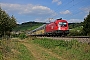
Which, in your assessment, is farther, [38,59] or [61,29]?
[61,29]

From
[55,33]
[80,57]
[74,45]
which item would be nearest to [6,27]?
[55,33]

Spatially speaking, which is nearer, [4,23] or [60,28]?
[60,28]

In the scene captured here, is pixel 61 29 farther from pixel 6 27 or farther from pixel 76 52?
pixel 76 52

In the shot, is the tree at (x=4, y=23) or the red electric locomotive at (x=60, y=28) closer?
the tree at (x=4, y=23)

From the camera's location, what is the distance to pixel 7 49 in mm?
17797

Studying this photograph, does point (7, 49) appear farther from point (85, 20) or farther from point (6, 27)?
point (85, 20)

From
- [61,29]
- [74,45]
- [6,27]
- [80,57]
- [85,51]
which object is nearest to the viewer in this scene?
[80,57]

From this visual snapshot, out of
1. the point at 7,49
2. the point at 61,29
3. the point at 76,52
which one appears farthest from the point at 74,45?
the point at 61,29

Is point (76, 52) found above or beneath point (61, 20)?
beneath

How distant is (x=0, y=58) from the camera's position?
14391 mm

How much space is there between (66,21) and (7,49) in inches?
1163

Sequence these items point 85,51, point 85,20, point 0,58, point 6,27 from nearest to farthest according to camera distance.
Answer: point 0,58, point 85,51, point 6,27, point 85,20

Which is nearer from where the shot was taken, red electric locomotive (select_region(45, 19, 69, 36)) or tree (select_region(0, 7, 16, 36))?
tree (select_region(0, 7, 16, 36))

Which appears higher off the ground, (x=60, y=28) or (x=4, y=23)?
(x=4, y=23)
